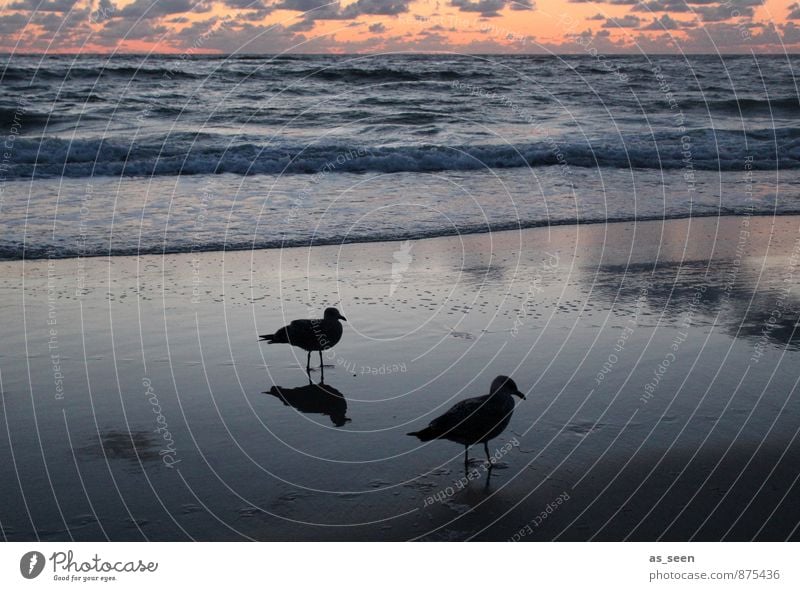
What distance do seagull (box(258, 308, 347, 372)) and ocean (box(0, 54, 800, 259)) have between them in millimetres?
6891

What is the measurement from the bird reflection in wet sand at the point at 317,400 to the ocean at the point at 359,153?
758 centimetres

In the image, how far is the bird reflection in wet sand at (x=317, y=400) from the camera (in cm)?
935

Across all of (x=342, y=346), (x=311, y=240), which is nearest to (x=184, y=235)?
(x=311, y=240)

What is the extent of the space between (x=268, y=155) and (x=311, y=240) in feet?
40.2

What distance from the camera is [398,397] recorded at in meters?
9.71

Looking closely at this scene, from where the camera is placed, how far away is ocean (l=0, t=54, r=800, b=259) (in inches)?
765

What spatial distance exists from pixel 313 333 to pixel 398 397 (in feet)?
4.67

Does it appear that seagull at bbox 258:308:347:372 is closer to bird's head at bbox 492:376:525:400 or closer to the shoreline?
bird's head at bbox 492:376:525:400

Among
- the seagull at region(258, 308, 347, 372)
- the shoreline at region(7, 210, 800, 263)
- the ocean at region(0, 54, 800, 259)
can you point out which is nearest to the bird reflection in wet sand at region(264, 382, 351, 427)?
the seagull at region(258, 308, 347, 372)

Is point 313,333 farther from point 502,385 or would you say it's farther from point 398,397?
point 502,385

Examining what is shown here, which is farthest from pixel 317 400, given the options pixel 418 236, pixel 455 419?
pixel 418 236

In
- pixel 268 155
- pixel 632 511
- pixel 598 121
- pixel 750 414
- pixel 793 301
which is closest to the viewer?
pixel 632 511

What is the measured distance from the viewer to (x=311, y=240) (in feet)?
58.2
